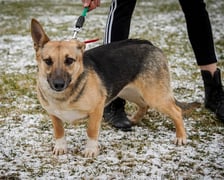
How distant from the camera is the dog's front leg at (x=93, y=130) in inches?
118

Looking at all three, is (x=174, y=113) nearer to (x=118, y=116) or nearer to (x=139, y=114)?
(x=139, y=114)

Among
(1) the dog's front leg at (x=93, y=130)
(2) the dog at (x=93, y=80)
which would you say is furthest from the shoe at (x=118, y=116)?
(1) the dog's front leg at (x=93, y=130)

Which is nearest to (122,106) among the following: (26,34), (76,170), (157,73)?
(157,73)

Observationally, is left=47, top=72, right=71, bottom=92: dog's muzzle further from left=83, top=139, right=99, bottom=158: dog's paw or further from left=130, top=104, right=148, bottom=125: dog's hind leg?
left=130, top=104, right=148, bottom=125: dog's hind leg

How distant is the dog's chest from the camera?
290 centimetres

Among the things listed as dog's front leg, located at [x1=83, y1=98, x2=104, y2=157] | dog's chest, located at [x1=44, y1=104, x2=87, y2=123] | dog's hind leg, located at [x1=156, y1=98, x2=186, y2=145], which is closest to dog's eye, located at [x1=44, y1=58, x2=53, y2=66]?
dog's chest, located at [x1=44, y1=104, x2=87, y2=123]

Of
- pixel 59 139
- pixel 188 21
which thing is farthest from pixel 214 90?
pixel 59 139

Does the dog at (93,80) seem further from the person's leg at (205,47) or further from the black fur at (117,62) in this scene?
the person's leg at (205,47)

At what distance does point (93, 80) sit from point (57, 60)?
388 mm

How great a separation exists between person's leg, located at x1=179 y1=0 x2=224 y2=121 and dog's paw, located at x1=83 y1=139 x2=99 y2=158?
4.56ft

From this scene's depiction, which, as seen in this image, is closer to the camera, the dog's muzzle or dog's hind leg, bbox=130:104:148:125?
the dog's muzzle

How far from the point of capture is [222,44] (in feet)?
21.8

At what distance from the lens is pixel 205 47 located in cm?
390

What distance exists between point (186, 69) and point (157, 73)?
7.00 feet
